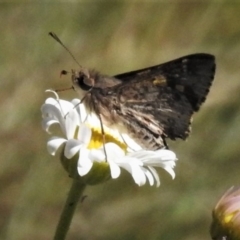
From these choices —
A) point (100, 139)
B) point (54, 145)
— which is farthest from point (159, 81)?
point (54, 145)

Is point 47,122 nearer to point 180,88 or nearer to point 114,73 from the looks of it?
point 180,88

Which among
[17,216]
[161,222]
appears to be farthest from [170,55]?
[17,216]

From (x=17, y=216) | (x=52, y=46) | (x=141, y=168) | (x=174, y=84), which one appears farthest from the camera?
(x=52, y=46)

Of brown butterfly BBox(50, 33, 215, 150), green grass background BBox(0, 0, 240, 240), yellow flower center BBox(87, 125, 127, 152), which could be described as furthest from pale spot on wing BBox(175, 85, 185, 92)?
green grass background BBox(0, 0, 240, 240)

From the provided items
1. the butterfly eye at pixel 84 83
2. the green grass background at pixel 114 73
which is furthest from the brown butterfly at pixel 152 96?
the green grass background at pixel 114 73

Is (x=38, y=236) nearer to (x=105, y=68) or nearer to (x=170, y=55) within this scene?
(x=105, y=68)

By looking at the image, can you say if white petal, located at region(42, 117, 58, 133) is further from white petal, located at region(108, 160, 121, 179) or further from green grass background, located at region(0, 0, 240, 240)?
green grass background, located at region(0, 0, 240, 240)
